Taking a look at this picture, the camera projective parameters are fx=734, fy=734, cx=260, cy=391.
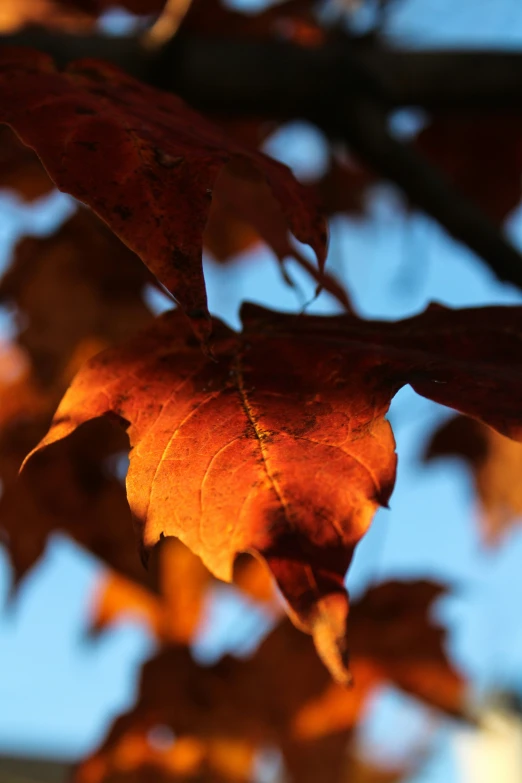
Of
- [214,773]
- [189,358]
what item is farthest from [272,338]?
[214,773]

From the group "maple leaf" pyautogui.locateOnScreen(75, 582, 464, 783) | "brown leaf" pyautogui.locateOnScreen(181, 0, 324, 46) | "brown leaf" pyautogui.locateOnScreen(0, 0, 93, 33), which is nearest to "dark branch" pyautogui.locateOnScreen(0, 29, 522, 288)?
"brown leaf" pyautogui.locateOnScreen(181, 0, 324, 46)

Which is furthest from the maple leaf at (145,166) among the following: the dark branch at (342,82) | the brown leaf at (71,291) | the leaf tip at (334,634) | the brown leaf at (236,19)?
the brown leaf at (236,19)

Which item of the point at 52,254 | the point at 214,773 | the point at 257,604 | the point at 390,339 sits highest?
the point at 390,339

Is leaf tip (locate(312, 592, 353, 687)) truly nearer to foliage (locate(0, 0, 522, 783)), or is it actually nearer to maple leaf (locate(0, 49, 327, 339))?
foliage (locate(0, 0, 522, 783))

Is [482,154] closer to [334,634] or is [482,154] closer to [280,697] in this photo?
[280,697]

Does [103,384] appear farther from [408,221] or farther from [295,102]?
[408,221]

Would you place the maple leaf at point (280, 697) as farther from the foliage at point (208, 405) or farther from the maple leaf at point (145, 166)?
the maple leaf at point (145, 166)
